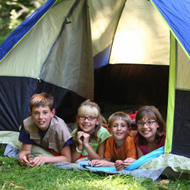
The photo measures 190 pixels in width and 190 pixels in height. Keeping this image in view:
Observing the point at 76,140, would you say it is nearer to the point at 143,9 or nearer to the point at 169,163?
the point at 169,163

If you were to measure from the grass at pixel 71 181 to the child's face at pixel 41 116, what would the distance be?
0.41m

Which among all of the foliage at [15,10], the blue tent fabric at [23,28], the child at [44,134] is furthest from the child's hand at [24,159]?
the foliage at [15,10]

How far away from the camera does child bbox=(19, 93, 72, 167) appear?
3652mm

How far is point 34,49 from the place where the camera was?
14.5 ft

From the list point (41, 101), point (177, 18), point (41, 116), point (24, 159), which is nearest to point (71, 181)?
point (24, 159)

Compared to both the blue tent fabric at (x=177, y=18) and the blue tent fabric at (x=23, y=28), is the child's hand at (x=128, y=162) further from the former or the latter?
the blue tent fabric at (x=23, y=28)

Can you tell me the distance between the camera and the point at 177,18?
3510 mm

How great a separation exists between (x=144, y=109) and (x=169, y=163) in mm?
554

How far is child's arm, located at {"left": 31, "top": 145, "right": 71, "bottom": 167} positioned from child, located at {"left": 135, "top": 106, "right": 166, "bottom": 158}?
63 cm

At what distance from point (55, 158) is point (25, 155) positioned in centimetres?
28

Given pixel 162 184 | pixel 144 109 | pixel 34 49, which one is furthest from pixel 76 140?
pixel 34 49

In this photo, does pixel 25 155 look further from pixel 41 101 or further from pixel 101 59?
pixel 101 59

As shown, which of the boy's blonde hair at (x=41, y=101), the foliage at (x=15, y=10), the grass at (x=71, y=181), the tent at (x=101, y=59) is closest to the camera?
the grass at (x=71, y=181)

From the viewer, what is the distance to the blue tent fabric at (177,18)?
3.29m
